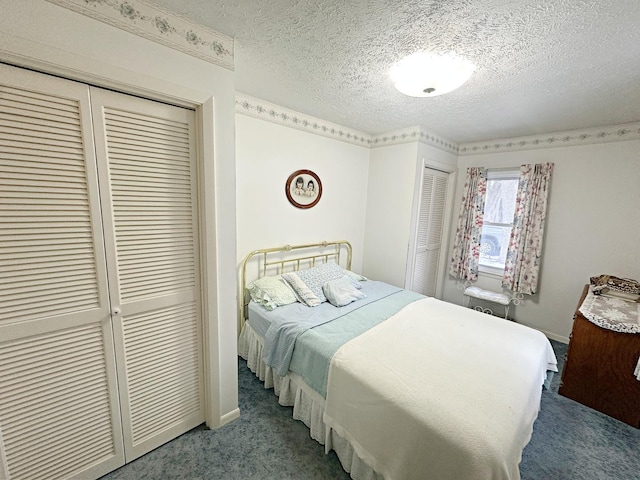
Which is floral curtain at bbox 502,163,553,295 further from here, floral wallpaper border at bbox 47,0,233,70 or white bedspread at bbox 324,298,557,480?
floral wallpaper border at bbox 47,0,233,70

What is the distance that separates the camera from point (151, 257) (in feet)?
4.78

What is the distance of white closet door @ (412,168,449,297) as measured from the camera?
339cm

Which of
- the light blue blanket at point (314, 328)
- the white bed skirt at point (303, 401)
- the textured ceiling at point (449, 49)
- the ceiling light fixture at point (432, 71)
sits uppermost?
the textured ceiling at point (449, 49)

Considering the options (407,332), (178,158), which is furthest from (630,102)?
(178,158)

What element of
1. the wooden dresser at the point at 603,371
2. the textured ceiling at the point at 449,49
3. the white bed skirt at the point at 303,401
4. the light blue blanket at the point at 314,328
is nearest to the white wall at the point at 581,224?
the textured ceiling at the point at 449,49

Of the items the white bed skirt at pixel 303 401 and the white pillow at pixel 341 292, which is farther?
the white pillow at pixel 341 292

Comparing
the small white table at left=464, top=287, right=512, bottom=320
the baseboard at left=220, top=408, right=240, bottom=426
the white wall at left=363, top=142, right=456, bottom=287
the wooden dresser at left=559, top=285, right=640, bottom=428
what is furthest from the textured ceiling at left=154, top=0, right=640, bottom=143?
the baseboard at left=220, top=408, right=240, bottom=426

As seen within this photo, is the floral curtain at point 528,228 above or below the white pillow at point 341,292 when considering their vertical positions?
above

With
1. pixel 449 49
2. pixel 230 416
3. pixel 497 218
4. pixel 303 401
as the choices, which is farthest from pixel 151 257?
pixel 497 218

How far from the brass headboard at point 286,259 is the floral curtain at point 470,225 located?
5.39 ft

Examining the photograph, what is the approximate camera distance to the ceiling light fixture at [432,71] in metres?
1.54

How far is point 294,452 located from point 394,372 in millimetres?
858

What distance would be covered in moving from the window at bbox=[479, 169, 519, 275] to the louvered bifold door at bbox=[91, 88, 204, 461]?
3.74 metres

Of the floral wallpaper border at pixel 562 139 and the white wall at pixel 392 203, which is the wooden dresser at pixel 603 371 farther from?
the floral wallpaper border at pixel 562 139
